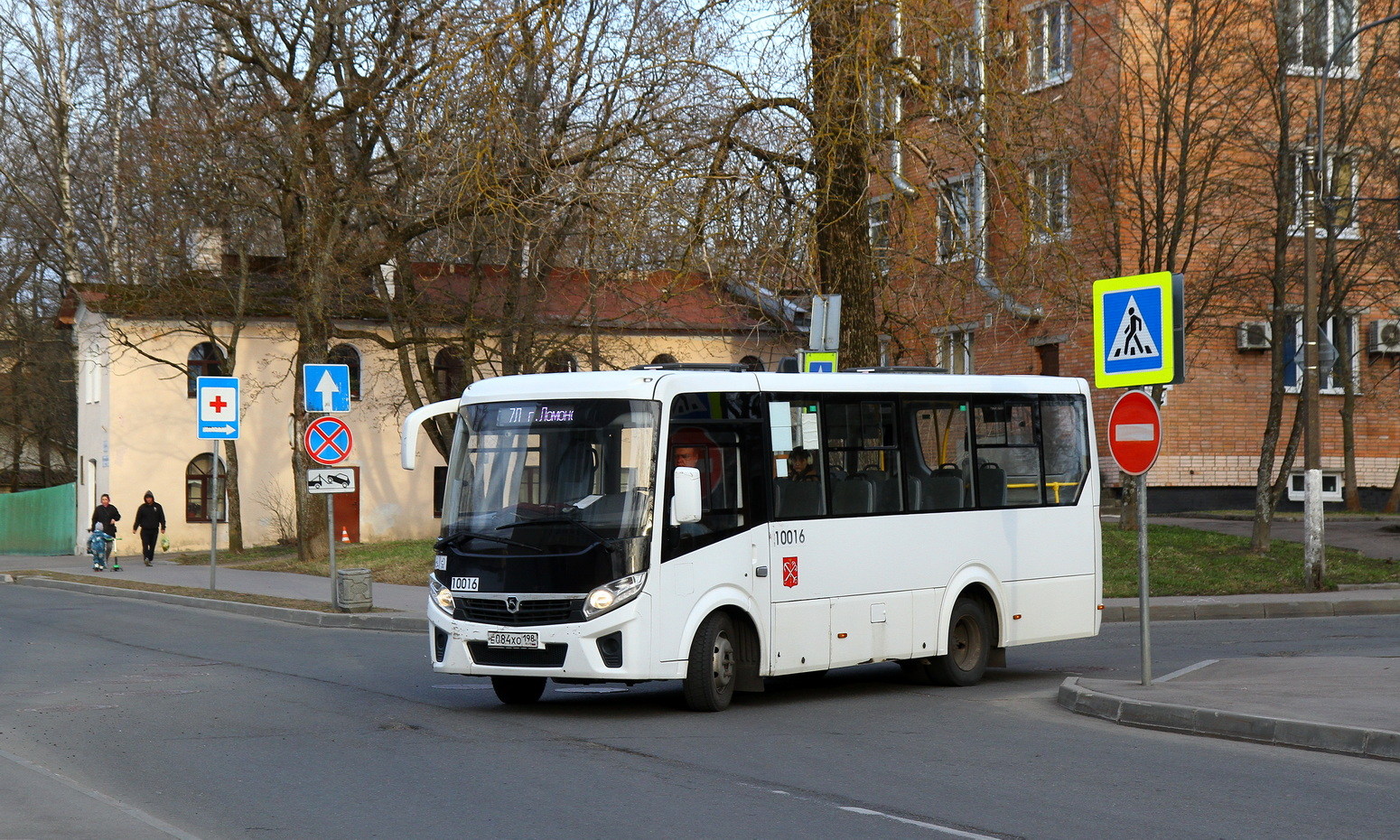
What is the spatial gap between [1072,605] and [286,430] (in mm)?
35225

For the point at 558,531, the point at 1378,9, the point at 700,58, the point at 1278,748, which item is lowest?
the point at 1278,748

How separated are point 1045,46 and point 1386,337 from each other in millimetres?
18478

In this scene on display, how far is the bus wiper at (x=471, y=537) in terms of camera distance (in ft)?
37.3

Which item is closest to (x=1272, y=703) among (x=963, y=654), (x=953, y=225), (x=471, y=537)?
(x=963, y=654)

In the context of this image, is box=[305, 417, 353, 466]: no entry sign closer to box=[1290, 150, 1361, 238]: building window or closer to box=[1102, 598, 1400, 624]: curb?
box=[1102, 598, 1400, 624]: curb

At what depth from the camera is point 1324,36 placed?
26.0 metres

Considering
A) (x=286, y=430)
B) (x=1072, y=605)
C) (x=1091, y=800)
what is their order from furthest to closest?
(x=286, y=430)
(x=1072, y=605)
(x=1091, y=800)

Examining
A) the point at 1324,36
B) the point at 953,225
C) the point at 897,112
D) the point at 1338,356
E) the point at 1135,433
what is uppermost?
the point at 1324,36

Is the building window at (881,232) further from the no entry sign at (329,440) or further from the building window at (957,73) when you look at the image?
the no entry sign at (329,440)

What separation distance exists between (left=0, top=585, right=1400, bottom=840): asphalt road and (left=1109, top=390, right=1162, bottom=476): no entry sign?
200 cm

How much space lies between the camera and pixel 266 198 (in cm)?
3491

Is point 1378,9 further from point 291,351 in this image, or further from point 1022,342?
point 291,351

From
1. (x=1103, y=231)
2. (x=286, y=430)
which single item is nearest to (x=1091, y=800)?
(x=1103, y=231)

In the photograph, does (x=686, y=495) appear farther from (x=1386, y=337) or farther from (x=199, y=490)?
(x=199, y=490)
